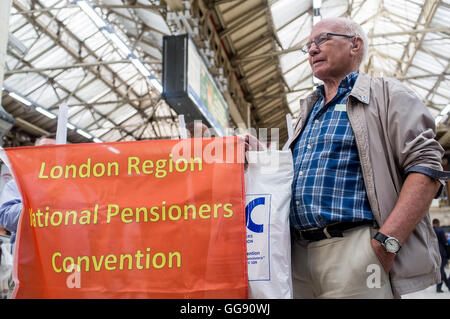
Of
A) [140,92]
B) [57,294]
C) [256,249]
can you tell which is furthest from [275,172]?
[140,92]

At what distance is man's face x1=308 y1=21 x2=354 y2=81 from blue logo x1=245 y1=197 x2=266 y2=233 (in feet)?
2.20

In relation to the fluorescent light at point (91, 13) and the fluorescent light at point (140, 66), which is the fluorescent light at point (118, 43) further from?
the fluorescent light at point (140, 66)

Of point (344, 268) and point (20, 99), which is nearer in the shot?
point (344, 268)

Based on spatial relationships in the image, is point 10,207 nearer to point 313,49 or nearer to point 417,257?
point 313,49

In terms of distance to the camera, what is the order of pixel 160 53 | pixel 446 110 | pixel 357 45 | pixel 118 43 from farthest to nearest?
pixel 446 110 < pixel 160 53 < pixel 118 43 < pixel 357 45

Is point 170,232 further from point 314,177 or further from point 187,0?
point 187,0

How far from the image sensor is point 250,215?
184cm

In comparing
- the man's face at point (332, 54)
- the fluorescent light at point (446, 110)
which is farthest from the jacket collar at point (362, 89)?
the fluorescent light at point (446, 110)

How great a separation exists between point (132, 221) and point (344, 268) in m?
0.85

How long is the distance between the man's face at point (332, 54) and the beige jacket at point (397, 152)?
16 cm

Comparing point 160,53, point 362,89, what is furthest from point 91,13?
point 362,89

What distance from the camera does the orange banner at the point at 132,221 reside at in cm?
177

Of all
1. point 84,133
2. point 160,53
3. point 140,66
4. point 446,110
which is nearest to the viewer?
point 140,66
